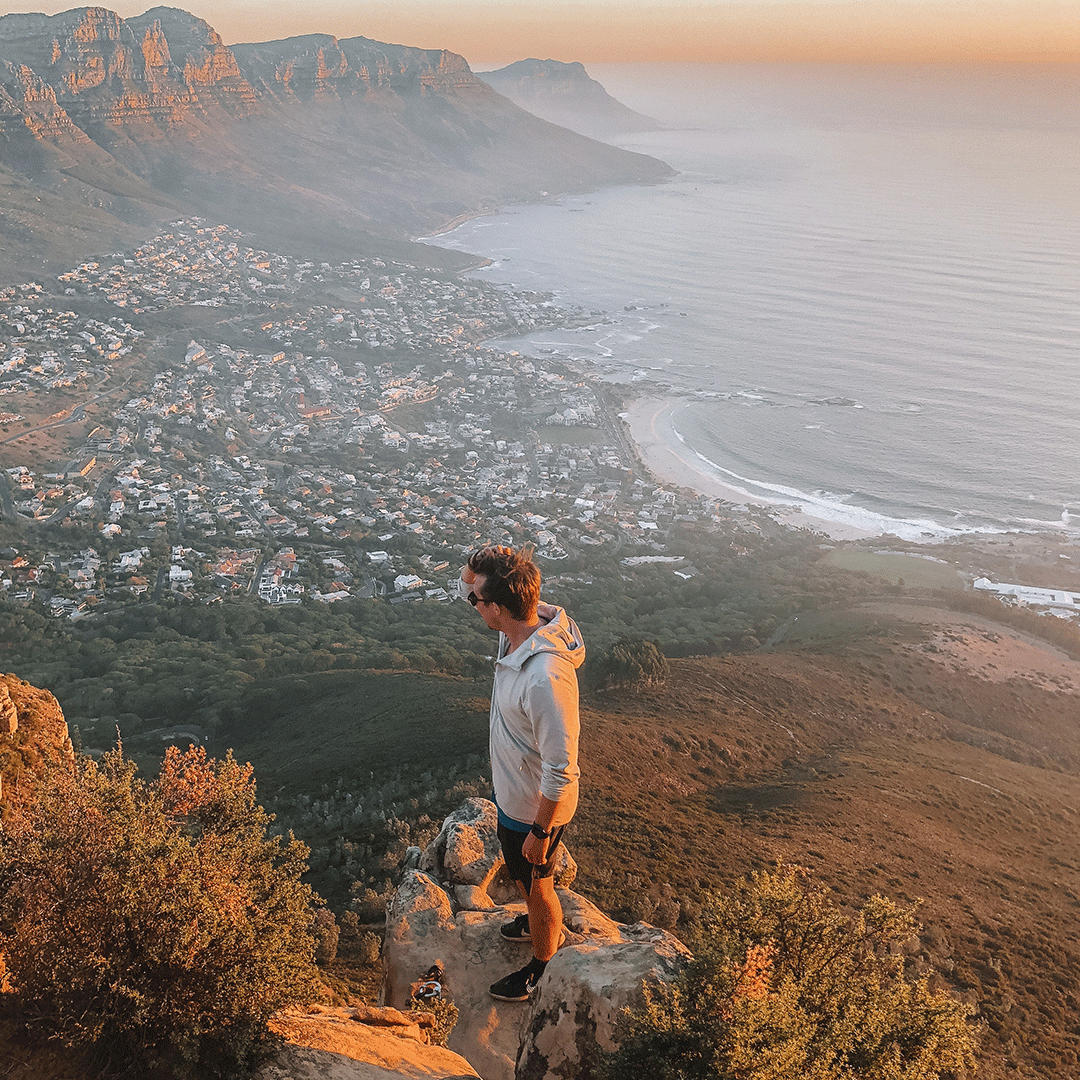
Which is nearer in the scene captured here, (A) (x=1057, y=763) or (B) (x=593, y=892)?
(B) (x=593, y=892)

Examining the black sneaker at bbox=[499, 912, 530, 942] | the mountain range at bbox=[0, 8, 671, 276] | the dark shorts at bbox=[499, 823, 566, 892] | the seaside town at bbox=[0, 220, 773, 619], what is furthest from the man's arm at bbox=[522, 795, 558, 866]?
the mountain range at bbox=[0, 8, 671, 276]

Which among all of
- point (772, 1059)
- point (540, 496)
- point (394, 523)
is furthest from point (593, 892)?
point (540, 496)

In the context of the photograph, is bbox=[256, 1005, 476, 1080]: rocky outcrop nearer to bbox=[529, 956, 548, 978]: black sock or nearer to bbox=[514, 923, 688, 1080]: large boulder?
bbox=[514, 923, 688, 1080]: large boulder

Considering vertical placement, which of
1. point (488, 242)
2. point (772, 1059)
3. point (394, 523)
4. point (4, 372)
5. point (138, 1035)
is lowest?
point (394, 523)

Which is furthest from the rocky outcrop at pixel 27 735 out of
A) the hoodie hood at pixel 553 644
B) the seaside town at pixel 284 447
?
the seaside town at pixel 284 447

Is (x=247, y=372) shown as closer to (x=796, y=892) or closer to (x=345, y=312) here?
(x=345, y=312)

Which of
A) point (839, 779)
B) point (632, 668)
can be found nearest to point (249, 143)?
point (632, 668)

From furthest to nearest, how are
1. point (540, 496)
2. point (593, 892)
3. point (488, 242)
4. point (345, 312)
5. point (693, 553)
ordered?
point (488, 242) < point (345, 312) < point (540, 496) < point (693, 553) < point (593, 892)
